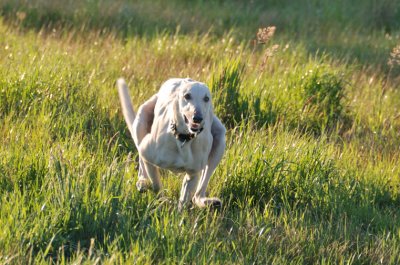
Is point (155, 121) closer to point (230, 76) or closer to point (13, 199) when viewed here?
point (13, 199)

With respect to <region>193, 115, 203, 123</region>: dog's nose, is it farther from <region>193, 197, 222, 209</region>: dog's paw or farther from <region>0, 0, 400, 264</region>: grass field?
<region>193, 197, 222, 209</region>: dog's paw

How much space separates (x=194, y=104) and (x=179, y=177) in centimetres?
111

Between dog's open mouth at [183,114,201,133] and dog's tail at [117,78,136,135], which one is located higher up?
dog's open mouth at [183,114,201,133]

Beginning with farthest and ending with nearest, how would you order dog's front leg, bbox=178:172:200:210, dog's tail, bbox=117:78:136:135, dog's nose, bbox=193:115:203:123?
dog's tail, bbox=117:78:136:135 < dog's front leg, bbox=178:172:200:210 < dog's nose, bbox=193:115:203:123

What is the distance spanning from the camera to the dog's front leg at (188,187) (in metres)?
5.57

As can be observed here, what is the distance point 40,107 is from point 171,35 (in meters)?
3.09

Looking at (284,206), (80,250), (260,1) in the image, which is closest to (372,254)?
(284,206)

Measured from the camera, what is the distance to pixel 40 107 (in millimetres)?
6789

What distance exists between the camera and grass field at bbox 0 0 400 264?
5.09 metres

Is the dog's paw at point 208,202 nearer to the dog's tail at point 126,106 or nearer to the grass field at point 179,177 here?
the grass field at point 179,177

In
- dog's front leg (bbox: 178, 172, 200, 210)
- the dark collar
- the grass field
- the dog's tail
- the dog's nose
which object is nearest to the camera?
the dog's nose

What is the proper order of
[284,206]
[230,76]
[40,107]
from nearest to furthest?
[284,206] < [40,107] < [230,76]

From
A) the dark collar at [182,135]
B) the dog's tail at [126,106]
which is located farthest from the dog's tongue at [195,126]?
the dog's tail at [126,106]

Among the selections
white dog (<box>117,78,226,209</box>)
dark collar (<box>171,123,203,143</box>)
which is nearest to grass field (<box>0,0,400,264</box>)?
white dog (<box>117,78,226,209</box>)
